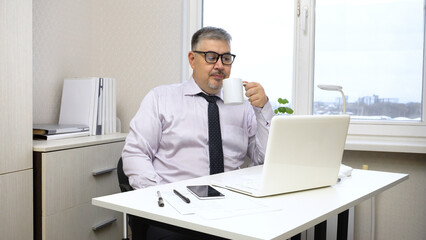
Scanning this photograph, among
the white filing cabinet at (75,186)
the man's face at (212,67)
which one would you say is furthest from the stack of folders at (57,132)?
the man's face at (212,67)

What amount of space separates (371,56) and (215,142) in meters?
1.04

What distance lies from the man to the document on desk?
72 cm

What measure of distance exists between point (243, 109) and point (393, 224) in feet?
3.36

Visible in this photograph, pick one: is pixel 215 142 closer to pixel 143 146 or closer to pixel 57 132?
pixel 143 146

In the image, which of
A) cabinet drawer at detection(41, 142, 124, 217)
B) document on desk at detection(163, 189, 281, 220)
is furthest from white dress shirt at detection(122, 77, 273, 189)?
document on desk at detection(163, 189, 281, 220)

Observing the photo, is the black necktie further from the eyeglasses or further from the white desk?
the white desk

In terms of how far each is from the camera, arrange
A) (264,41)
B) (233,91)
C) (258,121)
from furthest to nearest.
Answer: (264,41), (258,121), (233,91)

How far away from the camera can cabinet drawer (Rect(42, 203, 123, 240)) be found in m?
2.03

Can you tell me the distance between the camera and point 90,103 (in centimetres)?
242

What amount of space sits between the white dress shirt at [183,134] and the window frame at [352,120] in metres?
0.52

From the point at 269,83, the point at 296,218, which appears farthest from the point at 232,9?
the point at 296,218

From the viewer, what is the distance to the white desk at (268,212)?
3.18 ft

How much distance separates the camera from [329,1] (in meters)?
2.43

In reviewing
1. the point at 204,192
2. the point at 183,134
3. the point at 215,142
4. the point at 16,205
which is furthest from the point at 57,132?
the point at 204,192
